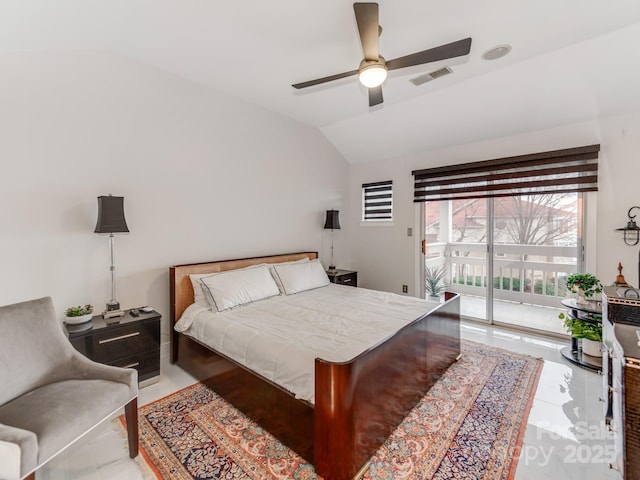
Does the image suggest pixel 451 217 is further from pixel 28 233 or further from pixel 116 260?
pixel 28 233

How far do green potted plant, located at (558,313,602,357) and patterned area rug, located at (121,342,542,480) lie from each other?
32.3 inches

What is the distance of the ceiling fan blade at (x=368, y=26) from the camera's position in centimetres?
163

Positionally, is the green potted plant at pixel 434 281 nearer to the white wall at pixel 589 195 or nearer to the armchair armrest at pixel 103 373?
the white wall at pixel 589 195

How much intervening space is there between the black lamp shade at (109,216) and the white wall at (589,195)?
369cm

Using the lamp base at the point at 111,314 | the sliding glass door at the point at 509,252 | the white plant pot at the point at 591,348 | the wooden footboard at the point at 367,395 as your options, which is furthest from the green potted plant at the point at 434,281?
the lamp base at the point at 111,314

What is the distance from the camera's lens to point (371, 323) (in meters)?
2.42

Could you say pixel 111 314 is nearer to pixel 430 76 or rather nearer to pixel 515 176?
pixel 430 76

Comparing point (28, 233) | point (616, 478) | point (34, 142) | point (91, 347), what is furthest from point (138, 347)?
point (616, 478)

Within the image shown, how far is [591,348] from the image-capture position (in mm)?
2957

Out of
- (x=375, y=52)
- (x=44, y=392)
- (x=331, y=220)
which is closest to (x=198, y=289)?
(x=44, y=392)

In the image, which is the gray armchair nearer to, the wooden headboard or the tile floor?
the tile floor

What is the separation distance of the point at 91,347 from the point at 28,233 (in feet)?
3.29

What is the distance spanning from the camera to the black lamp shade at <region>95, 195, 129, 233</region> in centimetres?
241

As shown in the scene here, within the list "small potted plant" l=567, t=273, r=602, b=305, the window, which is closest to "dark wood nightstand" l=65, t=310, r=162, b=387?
the window
